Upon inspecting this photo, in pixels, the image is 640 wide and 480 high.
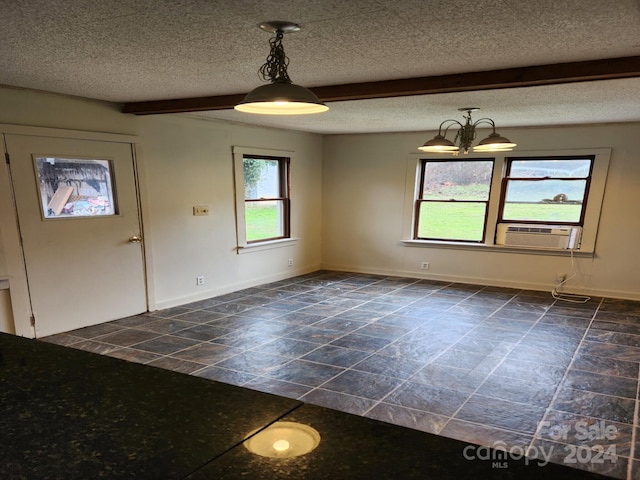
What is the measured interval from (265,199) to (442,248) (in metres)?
2.84

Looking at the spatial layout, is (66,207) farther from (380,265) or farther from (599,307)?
(599,307)

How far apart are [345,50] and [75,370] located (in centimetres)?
211

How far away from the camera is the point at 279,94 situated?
1785mm

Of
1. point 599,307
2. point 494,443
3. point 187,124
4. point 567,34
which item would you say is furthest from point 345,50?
point 599,307

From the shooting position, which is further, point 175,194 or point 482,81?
point 175,194

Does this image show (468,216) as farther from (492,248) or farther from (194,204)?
(194,204)

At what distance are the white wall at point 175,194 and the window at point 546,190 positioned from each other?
3354 mm

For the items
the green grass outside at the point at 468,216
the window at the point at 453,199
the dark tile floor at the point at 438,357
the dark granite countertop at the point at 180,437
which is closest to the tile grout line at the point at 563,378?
the dark tile floor at the point at 438,357

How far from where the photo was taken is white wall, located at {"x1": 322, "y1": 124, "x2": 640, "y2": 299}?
524 centimetres

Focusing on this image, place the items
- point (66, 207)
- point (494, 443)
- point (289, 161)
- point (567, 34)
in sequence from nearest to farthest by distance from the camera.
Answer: point (567, 34), point (494, 443), point (66, 207), point (289, 161)

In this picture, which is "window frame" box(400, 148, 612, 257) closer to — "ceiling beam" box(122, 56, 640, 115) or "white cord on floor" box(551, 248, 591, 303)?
"white cord on floor" box(551, 248, 591, 303)

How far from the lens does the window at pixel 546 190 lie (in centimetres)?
551

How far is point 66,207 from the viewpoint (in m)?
3.85

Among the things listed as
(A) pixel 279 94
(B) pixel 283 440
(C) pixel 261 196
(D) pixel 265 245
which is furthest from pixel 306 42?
(D) pixel 265 245
